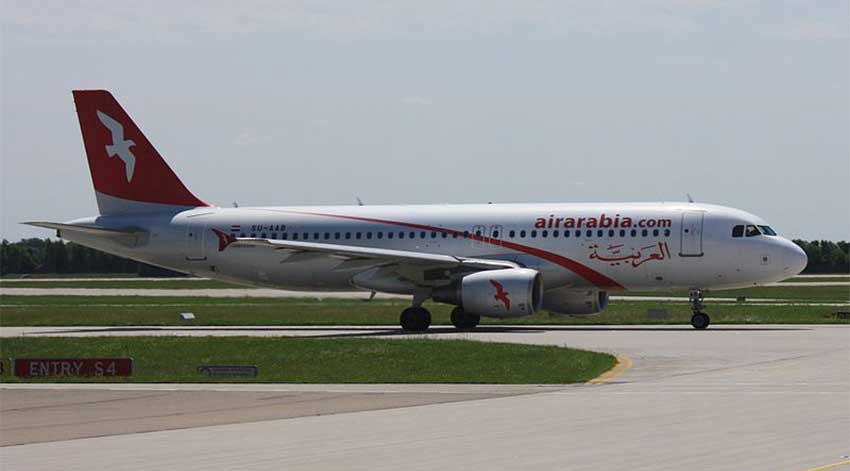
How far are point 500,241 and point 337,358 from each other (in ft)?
52.4

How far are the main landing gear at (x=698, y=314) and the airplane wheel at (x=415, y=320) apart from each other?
7850 mm

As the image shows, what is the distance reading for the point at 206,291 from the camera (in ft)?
280

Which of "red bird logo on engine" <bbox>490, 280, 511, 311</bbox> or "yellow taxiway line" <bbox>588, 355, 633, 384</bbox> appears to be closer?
"yellow taxiway line" <bbox>588, 355, 633, 384</bbox>

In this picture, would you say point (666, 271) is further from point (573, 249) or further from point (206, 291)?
point (206, 291)

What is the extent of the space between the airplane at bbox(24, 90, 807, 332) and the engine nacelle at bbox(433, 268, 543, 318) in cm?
→ 4

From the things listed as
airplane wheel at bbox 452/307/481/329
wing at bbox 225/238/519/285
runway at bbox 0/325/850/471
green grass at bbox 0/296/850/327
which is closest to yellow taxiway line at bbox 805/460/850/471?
runway at bbox 0/325/850/471

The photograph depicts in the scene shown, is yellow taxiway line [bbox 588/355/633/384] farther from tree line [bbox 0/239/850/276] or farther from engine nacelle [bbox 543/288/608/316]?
tree line [bbox 0/239/850/276]

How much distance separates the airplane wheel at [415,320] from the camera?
4275 cm

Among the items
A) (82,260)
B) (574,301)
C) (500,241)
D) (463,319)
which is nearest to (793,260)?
(574,301)

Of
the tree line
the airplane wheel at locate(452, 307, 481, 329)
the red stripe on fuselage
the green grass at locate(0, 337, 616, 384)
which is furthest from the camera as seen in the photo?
the tree line

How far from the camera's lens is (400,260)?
139 ft

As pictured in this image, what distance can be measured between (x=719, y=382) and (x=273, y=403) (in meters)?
7.39

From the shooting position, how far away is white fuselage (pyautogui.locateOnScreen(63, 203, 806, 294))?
138 ft

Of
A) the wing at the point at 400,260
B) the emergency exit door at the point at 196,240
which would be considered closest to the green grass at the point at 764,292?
the emergency exit door at the point at 196,240
